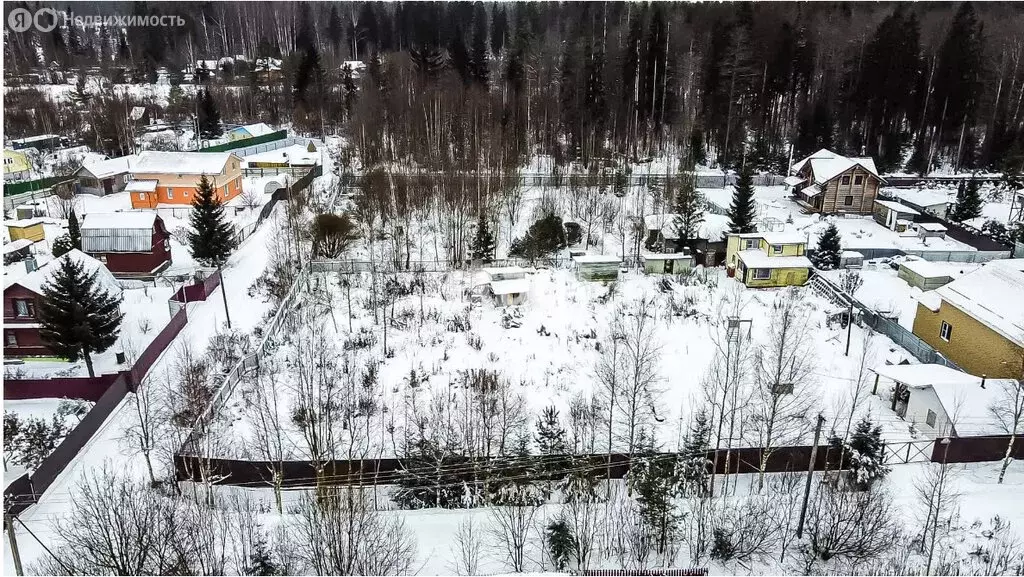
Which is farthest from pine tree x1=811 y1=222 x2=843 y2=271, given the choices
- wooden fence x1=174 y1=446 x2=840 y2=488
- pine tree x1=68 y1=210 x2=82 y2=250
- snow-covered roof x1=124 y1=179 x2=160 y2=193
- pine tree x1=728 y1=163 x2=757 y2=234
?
snow-covered roof x1=124 y1=179 x2=160 y2=193

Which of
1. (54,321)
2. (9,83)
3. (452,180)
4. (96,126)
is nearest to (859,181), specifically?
(452,180)

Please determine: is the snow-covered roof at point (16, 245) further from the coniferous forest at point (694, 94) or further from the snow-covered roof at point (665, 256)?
the snow-covered roof at point (665, 256)

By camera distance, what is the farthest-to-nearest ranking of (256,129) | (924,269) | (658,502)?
(256,129)
(924,269)
(658,502)

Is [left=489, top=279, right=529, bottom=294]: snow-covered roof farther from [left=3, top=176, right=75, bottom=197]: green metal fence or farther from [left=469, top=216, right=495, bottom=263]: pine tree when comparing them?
[left=3, top=176, right=75, bottom=197]: green metal fence

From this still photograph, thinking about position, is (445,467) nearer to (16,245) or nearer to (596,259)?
(596,259)

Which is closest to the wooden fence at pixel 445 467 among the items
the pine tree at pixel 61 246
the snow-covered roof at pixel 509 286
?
the snow-covered roof at pixel 509 286

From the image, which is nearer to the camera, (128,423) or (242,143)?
(128,423)

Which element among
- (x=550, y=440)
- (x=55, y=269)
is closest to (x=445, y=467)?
(x=550, y=440)
